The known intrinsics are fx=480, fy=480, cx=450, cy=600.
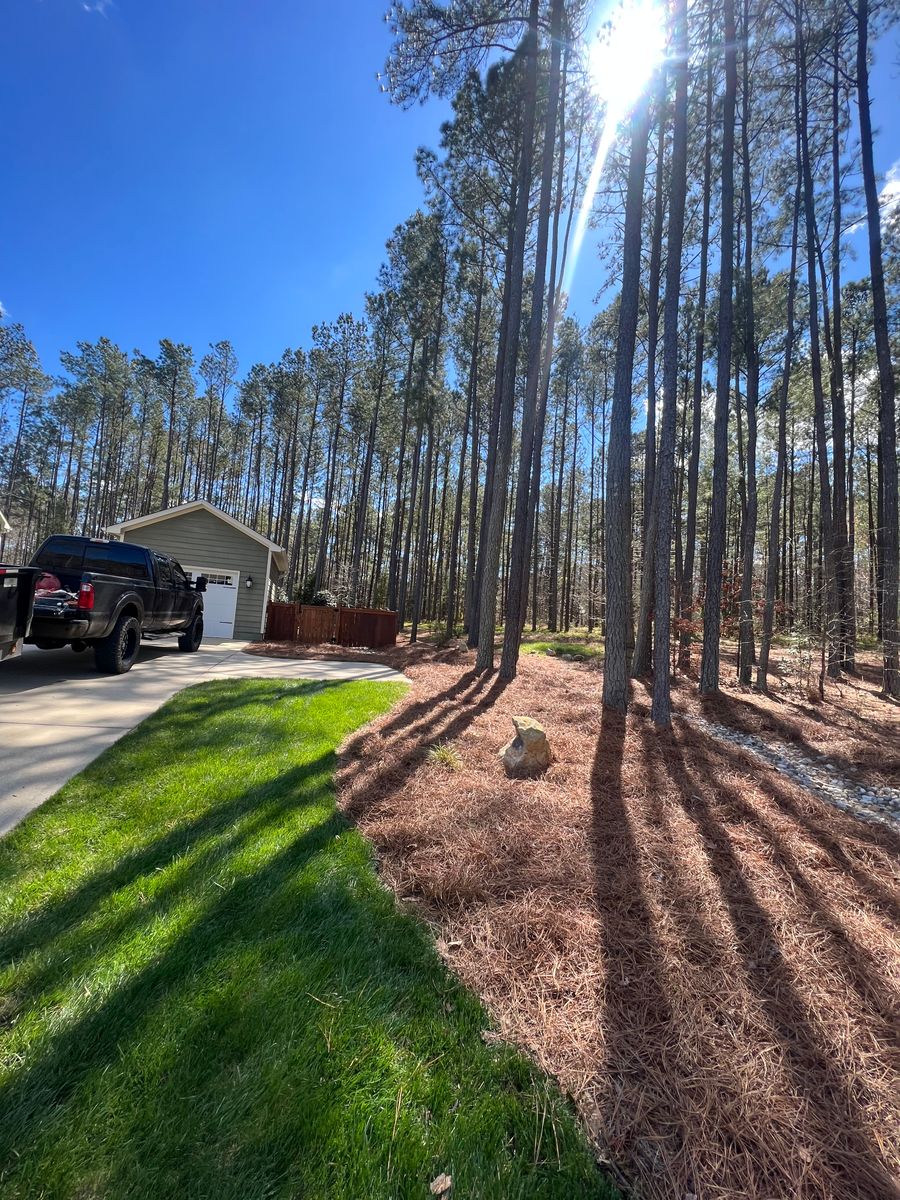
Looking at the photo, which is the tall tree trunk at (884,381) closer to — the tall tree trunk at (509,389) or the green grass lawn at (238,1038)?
the tall tree trunk at (509,389)

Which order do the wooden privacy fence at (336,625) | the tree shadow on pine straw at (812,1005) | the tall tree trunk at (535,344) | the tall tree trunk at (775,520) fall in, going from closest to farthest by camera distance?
the tree shadow on pine straw at (812,1005) → the tall tree trunk at (535,344) → the tall tree trunk at (775,520) → the wooden privacy fence at (336,625)

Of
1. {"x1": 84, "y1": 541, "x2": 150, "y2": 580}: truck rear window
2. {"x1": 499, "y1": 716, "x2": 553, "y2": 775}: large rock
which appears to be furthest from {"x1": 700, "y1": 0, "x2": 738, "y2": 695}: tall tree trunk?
{"x1": 84, "y1": 541, "x2": 150, "y2": 580}: truck rear window

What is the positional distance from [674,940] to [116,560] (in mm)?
8160

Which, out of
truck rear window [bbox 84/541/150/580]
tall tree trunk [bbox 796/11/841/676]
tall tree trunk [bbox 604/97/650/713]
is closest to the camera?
tall tree trunk [bbox 604/97/650/713]

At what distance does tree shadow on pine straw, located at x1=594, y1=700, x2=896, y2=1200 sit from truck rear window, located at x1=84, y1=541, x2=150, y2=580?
739cm

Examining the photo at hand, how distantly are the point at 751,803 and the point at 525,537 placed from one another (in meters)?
6.17

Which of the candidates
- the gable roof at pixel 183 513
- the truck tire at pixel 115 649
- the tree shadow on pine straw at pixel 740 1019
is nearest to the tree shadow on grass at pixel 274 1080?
the tree shadow on pine straw at pixel 740 1019

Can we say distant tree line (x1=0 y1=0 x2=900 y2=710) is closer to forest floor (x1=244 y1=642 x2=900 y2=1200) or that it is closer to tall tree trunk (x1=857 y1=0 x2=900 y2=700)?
tall tree trunk (x1=857 y1=0 x2=900 y2=700)

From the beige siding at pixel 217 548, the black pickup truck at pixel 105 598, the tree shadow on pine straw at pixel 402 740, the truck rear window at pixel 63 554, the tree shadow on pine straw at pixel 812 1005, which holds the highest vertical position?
the beige siding at pixel 217 548

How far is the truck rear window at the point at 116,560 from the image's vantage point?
7.11 metres

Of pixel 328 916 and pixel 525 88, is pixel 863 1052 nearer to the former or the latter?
pixel 328 916

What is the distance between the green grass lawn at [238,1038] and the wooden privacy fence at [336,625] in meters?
11.2

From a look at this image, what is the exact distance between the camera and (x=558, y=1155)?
1.20m

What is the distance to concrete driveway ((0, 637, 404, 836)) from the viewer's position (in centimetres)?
318
